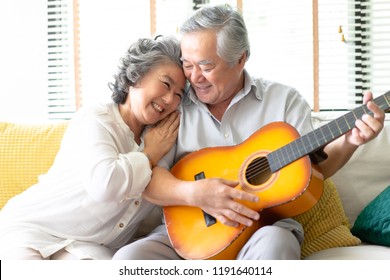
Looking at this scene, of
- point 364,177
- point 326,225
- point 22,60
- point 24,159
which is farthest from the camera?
point 22,60

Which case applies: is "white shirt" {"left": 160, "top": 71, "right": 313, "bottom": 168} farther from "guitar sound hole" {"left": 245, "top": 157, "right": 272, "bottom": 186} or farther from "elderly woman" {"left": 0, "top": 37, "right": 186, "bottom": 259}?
"guitar sound hole" {"left": 245, "top": 157, "right": 272, "bottom": 186}

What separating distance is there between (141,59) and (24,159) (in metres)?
0.78

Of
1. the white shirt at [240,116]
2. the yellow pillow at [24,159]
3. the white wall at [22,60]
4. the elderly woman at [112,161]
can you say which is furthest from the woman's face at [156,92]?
the white wall at [22,60]

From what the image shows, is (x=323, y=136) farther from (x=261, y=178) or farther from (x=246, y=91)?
(x=246, y=91)

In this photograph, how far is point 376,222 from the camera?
6.30 ft

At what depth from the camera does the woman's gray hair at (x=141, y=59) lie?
1.86m

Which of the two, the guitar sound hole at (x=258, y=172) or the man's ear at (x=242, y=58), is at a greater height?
the man's ear at (x=242, y=58)

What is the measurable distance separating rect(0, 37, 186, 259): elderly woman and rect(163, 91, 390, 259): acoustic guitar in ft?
0.59

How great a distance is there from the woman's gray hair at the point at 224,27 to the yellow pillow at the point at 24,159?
0.81m

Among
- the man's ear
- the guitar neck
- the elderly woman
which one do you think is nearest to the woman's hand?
the elderly woman

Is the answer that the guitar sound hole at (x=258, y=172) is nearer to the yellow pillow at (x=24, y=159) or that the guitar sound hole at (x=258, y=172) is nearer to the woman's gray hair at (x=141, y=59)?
the woman's gray hair at (x=141, y=59)

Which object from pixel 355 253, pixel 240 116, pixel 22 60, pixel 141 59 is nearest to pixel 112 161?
pixel 141 59

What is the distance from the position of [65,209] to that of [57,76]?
2.68 m
